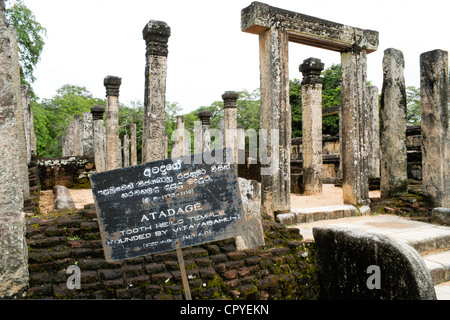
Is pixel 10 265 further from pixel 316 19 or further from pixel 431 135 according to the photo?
pixel 431 135

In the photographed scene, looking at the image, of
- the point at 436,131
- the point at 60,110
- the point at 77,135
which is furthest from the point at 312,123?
the point at 60,110

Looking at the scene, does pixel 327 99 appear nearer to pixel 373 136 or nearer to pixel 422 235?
pixel 373 136

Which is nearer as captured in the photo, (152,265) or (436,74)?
(152,265)

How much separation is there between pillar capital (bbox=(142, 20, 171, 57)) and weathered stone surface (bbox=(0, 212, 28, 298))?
403cm

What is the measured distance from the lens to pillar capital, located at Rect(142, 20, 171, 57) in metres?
5.68

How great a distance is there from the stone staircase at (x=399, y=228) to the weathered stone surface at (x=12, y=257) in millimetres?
3339

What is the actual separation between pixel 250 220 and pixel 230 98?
8693 mm

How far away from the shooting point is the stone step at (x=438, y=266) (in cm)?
347

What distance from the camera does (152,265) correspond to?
120 inches

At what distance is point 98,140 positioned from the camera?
11617mm
